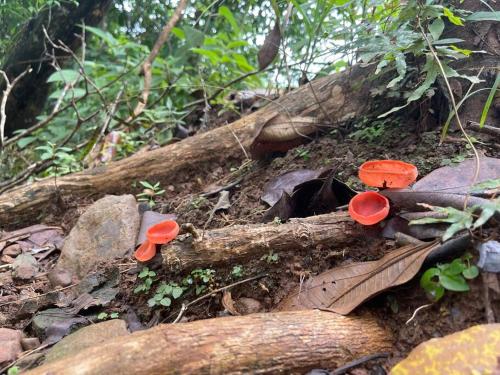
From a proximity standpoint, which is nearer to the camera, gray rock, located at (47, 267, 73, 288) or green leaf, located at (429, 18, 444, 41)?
green leaf, located at (429, 18, 444, 41)

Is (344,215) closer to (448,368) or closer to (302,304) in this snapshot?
(302,304)

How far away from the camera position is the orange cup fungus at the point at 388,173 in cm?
196

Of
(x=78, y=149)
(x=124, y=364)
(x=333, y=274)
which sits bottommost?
(x=78, y=149)

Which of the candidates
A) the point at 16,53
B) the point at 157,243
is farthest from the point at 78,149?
the point at 157,243

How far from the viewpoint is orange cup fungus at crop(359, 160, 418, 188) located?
6.43 feet

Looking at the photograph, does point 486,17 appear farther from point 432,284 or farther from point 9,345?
point 9,345

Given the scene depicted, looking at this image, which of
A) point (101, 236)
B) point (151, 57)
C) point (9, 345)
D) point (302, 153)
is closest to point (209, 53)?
point (151, 57)

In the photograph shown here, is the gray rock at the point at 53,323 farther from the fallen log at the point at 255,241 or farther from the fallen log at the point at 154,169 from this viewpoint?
the fallen log at the point at 154,169

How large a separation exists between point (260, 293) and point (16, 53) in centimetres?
431

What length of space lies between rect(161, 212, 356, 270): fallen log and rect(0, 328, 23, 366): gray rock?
0.70 m

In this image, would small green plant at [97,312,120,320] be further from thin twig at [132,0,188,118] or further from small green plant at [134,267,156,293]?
thin twig at [132,0,188,118]

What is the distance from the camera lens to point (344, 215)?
6.48 feet

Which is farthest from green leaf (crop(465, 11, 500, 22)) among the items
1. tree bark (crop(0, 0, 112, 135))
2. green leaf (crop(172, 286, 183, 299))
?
tree bark (crop(0, 0, 112, 135))

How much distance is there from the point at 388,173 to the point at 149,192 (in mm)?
1954
